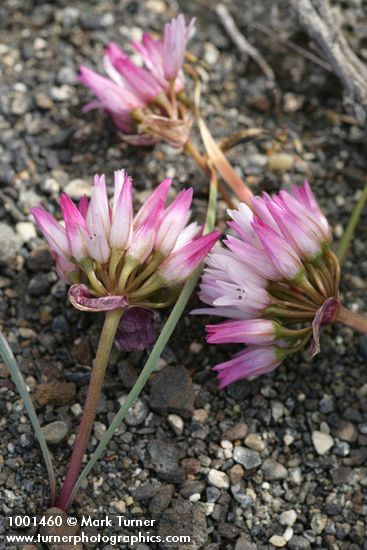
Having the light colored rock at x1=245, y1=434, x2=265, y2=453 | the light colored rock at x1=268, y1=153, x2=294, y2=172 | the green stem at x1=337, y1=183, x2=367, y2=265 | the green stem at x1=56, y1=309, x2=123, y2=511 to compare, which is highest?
the green stem at x1=56, y1=309, x2=123, y2=511

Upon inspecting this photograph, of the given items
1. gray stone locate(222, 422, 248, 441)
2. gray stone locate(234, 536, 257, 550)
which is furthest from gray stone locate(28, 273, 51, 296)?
gray stone locate(234, 536, 257, 550)

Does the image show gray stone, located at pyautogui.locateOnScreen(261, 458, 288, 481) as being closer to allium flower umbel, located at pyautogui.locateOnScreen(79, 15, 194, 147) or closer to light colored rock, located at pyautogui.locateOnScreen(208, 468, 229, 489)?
light colored rock, located at pyautogui.locateOnScreen(208, 468, 229, 489)

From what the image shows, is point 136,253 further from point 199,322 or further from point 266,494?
point 266,494

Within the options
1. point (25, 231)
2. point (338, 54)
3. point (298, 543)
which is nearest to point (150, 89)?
point (25, 231)

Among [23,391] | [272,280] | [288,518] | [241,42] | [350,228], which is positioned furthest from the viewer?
[241,42]

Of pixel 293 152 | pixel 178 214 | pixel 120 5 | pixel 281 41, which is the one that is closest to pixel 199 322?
pixel 178 214

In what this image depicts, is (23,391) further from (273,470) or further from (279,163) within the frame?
(279,163)

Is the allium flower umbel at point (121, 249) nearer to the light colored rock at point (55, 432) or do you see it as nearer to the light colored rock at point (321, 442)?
the light colored rock at point (55, 432)
